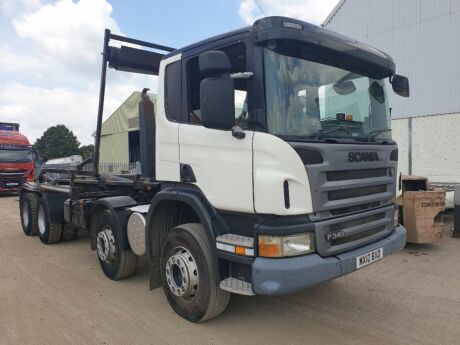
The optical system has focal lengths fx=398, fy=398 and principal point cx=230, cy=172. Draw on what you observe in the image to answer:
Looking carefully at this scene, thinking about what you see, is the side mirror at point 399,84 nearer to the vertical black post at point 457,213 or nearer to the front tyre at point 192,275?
the front tyre at point 192,275

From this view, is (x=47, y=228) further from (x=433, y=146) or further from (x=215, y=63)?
(x=433, y=146)

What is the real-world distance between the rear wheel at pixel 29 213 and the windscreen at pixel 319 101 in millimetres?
6666

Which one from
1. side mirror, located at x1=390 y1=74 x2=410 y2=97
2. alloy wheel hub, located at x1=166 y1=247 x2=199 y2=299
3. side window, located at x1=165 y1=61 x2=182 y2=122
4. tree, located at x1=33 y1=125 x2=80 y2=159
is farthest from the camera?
tree, located at x1=33 y1=125 x2=80 y2=159

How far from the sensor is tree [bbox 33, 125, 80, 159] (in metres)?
53.0

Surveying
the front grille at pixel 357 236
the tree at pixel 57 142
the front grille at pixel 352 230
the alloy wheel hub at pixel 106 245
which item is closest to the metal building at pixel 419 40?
the front grille at pixel 352 230

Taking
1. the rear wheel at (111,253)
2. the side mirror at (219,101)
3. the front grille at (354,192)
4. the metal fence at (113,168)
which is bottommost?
the rear wheel at (111,253)

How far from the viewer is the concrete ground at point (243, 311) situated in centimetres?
359

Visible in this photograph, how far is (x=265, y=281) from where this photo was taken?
10.1 ft

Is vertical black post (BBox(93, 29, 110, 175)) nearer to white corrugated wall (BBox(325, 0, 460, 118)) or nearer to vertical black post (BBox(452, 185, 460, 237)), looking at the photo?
vertical black post (BBox(452, 185, 460, 237))

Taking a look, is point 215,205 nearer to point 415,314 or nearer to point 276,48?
point 276,48

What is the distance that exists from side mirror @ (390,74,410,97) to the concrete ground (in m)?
2.37

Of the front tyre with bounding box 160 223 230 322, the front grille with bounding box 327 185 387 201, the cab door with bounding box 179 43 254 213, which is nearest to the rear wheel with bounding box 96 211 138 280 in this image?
the front tyre with bounding box 160 223 230 322

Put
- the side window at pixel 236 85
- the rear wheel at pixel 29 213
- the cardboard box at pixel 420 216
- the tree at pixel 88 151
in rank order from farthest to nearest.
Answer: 1. the rear wheel at pixel 29 213
2. the tree at pixel 88 151
3. the cardboard box at pixel 420 216
4. the side window at pixel 236 85

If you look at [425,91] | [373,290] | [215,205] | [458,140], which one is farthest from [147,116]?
[425,91]
